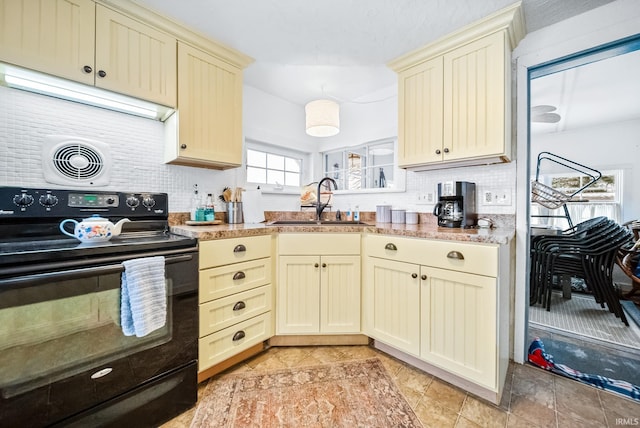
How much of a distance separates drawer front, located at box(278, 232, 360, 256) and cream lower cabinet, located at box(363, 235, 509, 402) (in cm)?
20

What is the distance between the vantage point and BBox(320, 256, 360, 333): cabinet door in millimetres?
1820

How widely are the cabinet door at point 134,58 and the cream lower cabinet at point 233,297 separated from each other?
3.22ft

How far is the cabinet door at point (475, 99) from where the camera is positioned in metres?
1.55

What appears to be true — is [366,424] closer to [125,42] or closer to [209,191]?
[209,191]

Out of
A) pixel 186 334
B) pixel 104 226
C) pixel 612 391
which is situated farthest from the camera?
pixel 612 391

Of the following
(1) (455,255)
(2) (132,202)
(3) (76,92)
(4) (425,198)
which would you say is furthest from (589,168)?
(3) (76,92)

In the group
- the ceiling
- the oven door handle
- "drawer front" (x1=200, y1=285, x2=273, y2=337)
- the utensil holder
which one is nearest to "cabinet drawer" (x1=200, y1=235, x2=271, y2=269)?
"drawer front" (x1=200, y1=285, x2=273, y2=337)

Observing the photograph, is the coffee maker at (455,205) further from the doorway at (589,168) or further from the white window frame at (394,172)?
the white window frame at (394,172)

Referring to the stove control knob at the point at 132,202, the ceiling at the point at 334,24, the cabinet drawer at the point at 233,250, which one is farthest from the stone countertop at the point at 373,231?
the ceiling at the point at 334,24

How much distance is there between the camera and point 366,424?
1.21 metres

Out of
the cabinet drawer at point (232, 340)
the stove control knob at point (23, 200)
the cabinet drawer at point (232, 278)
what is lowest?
the cabinet drawer at point (232, 340)

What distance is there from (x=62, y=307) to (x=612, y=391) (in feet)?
8.88

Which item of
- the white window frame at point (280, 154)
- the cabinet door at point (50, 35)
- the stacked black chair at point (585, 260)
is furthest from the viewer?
the white window frame at point (280, 154)

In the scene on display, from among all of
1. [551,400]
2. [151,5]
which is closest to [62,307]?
[151,5]
